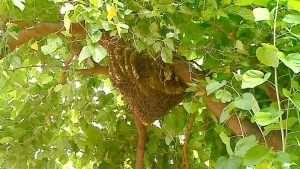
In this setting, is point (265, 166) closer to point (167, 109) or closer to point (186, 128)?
point (167, 109)

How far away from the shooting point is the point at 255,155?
2.47ft

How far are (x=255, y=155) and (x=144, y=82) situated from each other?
0.65 meters

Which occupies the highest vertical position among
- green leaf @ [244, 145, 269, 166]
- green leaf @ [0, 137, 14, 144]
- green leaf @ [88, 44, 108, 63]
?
green leaf @ [88, 44, 108, 63]

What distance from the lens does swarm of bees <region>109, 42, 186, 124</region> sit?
133 cm

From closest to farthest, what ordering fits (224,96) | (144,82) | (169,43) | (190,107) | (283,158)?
(283,158), (224,96), (169,43), (190,107), (144,82)

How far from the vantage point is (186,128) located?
164 centimetres

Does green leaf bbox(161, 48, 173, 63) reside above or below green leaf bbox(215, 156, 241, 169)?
above

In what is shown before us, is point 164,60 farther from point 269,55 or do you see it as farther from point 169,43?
point 269,55

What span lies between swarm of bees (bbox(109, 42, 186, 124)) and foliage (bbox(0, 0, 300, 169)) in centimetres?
7

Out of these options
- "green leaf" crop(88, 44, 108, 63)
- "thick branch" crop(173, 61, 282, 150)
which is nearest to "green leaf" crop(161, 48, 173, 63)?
"thick branch" crop(173, 61, 282, 150)

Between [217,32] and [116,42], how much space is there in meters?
0.26

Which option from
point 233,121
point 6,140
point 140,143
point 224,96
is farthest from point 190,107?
point 6,140

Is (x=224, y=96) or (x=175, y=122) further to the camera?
(x=175, y=122)

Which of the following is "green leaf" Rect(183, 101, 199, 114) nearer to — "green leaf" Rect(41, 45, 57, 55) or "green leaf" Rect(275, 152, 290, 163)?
"green leaf" Rect(41, 45, 57, 55)
